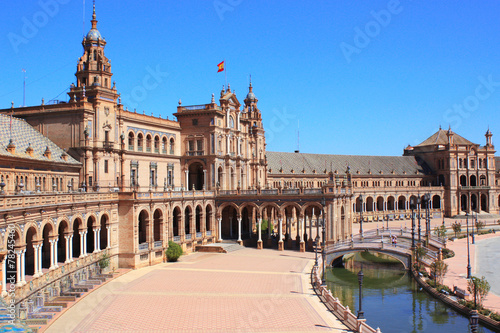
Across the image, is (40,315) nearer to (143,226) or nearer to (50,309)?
(50,309)

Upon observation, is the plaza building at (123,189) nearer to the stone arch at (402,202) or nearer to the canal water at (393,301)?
the canal water at (393,301)

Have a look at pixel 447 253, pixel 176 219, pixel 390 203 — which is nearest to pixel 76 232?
pixel 176 219

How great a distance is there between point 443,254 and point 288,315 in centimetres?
3769

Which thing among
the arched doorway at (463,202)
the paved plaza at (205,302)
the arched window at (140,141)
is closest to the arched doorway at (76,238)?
the paved plaza at (205,302)

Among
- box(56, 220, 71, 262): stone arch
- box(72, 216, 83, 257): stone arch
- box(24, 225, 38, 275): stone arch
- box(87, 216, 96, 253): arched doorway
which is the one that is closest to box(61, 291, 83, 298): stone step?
box(24, 225, 38, 275): stone arch

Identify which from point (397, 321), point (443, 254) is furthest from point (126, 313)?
point (443, 254)

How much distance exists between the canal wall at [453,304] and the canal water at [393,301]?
15.7 inches

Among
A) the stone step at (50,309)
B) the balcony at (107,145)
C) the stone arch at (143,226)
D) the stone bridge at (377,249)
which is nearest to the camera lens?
the stone step at (50,309)

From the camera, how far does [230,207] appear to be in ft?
235

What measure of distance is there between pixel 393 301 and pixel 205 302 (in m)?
18.3

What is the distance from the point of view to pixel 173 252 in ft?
180

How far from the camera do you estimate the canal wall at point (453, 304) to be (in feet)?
117

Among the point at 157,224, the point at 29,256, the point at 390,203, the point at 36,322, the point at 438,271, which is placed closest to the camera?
the point at 36,322

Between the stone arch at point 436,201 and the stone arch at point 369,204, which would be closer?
the stone arch at point 369,204
